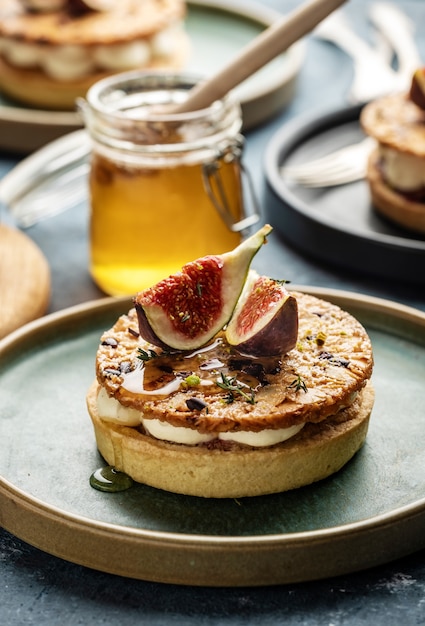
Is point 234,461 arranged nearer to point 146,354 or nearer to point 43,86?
point 146,354

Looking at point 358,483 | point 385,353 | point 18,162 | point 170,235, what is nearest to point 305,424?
point 358,483

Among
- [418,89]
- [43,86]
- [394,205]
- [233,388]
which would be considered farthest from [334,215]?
[233,388]

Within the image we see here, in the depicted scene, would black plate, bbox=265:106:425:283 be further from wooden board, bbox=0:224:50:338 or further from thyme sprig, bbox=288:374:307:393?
thyme sprig, bbox=288:374:307:393

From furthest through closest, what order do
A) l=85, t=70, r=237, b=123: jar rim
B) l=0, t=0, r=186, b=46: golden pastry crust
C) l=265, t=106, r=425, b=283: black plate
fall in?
l=0, t=0, r=186, b=46: golden pastry crust → l=265, t=106, r=425, b=283: black plate → l=85, t=70, r=237, b=123: jar rim

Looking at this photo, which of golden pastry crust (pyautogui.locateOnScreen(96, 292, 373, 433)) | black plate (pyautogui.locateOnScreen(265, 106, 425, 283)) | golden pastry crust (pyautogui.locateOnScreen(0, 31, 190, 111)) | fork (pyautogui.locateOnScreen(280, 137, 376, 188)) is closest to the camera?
golden pastry crust (pyautogui.locateOnScreen(96, 292, 373, 433))

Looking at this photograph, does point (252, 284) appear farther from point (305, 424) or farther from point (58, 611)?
point (58, 611)

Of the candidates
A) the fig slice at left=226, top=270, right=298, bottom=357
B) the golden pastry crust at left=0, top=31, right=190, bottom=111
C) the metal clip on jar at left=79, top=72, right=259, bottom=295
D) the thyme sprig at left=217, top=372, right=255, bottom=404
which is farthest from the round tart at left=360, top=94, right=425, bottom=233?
the thyme sprig at left=217, top=372, right=255, bottom=404
